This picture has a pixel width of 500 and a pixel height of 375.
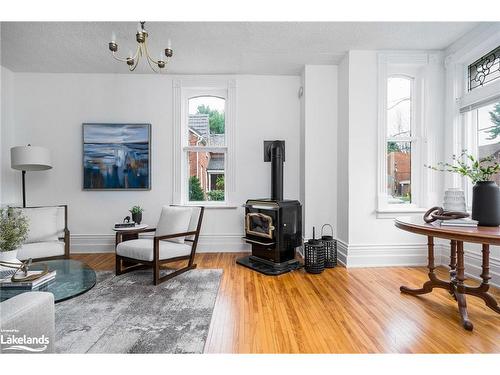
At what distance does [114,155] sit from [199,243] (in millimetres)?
1939

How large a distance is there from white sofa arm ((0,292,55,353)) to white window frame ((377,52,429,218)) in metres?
3.50

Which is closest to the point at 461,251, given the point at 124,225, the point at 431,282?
the point at 431,282

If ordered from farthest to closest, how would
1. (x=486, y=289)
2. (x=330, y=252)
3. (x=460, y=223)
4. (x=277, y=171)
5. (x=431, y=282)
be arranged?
(x=277, y=171), (x=330, y=252), (x=431, y=282), (x=486, y=289), (x=460, y=223)

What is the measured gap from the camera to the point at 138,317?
2125mm

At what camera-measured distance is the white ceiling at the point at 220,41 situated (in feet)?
9.59

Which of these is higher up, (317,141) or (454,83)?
(454,83)

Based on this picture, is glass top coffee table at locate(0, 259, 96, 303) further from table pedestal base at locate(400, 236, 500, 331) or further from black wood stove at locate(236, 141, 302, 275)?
table pedestal base at locate(400, 236, 500, 331)

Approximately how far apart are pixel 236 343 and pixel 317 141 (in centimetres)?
290

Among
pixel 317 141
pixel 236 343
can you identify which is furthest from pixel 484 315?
pixel 317 141

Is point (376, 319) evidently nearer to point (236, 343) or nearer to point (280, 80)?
point (236, 343)

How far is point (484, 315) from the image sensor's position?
2.16 meters

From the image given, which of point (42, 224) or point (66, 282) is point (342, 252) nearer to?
point (66, 282)

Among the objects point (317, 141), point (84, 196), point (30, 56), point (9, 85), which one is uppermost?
point (30, 56)

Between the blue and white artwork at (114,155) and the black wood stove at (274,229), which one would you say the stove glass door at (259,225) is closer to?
the black wood stove at (274,229)
